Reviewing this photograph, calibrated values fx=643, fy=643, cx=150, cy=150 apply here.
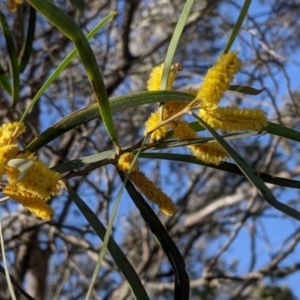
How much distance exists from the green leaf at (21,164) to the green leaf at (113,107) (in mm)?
90

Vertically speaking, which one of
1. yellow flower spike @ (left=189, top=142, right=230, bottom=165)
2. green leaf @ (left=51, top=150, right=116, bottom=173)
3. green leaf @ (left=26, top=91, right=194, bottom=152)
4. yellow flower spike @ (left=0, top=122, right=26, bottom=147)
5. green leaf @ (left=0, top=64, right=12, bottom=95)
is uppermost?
green leaf @ (left=0, top=64, right=12, bottom=95)

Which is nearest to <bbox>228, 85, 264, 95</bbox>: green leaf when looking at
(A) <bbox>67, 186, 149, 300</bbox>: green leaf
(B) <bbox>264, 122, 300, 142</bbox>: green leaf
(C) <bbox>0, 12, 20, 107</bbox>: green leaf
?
(B) <bbox>264, 122, 300, 142</bbox>: green leaf

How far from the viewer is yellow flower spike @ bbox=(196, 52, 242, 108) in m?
0.54

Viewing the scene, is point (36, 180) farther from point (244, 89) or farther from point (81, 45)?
point (244, 89)

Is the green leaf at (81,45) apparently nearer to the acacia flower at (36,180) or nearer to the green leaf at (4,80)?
the acacia flower at (36,180)

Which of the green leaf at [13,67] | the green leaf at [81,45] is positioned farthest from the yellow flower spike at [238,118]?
the green leaf at [13,67]

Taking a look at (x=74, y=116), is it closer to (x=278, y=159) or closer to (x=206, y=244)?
(x=278, y=159)

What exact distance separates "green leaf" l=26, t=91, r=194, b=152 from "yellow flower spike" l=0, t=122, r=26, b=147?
40 millimetres

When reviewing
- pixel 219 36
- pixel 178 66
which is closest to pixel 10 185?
pixel 178 66

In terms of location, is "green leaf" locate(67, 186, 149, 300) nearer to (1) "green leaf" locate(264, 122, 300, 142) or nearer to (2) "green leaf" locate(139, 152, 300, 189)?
(2) "green leaf" locate(139, 152, 300, 189)

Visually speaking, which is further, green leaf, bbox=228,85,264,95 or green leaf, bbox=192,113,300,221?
green leaf, bbox=228,85,264,95

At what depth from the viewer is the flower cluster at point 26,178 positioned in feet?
1.74

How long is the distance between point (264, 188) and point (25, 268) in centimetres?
203

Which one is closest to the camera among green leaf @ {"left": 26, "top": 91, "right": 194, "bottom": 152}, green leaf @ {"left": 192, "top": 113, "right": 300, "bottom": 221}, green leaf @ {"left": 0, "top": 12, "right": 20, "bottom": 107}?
green leaf @ {"left": 192, "top": 113, "right": 300, "bottom": 221}
